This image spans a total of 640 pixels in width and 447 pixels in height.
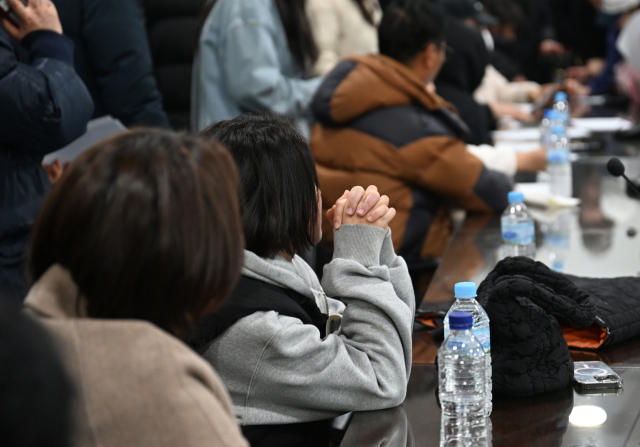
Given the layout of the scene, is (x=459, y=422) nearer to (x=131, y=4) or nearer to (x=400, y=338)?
(x=400, y=338)

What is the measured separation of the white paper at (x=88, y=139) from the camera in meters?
2.02

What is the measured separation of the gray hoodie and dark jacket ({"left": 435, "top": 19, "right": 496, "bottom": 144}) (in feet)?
7.95

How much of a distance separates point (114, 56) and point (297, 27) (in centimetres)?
84

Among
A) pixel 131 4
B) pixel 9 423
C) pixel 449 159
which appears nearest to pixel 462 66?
pixel 449 159

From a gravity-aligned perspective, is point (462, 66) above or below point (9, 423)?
below

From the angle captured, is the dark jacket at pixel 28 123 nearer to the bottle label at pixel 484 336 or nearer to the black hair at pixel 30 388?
the bottle label at pixel 484 336

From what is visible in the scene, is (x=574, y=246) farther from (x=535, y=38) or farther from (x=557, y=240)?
(x=535, y=38)

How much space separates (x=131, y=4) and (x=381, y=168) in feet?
3.10

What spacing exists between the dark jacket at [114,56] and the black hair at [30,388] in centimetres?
188

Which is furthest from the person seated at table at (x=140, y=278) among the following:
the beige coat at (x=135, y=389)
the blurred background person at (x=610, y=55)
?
the blurred background person at (x=610, y=55)

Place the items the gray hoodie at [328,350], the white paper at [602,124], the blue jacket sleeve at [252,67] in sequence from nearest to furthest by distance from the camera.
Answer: the gray hoodie at [328,350] < the blue jacket sleeve at [252,67] < the white paper at [602,124]

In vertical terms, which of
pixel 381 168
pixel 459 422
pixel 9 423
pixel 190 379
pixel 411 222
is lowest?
pixel 411 222

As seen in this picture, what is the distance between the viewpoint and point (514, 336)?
122 centimetres

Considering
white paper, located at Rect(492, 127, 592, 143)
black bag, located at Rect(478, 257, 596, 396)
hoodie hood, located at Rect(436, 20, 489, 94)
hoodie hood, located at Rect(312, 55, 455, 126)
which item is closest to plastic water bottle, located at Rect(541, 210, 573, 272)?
hoodie hood, located at Rect(312, 55, 455, 126)
